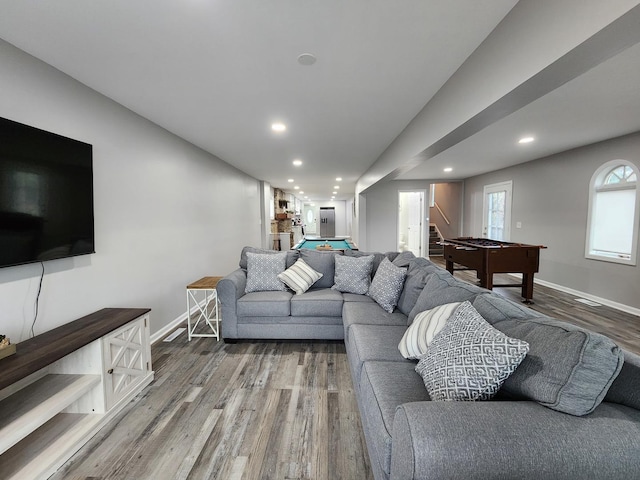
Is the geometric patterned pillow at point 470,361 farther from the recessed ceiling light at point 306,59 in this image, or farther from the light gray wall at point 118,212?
the light gray wall at point 118,212

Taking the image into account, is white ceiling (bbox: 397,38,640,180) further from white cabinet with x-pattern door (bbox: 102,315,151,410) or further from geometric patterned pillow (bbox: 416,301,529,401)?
white cabinet with x-pattern door (bbox: 102,315,151,410)

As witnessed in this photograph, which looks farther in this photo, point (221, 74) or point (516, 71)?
point (221, 74)

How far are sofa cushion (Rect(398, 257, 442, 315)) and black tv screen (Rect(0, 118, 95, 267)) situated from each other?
263 cm

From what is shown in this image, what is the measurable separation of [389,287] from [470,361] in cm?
147

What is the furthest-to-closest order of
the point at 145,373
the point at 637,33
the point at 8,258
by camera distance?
the point at 145,373, the point at 8,258, the point at 637,33

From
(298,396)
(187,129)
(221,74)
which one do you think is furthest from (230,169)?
(298,396)

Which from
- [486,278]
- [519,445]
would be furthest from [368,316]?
[486,278]

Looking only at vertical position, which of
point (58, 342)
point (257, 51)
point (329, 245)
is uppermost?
point (257, 51)

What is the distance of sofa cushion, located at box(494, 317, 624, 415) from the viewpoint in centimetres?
93

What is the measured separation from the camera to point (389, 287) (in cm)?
264

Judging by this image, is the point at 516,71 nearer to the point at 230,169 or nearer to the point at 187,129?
the point at 187,129

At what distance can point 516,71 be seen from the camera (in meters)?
1.44

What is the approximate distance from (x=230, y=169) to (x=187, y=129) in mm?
A: 2187

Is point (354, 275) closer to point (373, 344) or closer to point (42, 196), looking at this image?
point (373, 344)
